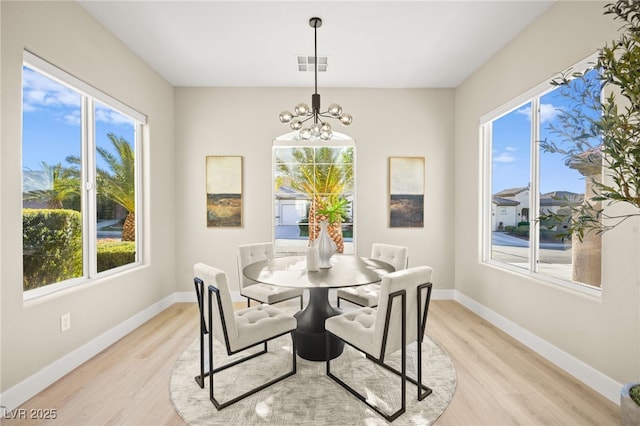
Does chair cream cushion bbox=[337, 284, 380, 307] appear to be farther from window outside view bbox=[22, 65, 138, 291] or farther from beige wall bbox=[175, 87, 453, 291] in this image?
window outside view bbox=[22, 65, 138, 291]

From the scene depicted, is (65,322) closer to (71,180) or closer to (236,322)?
(71,180)

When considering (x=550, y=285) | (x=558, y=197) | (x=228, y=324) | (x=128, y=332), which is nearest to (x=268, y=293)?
(x=228, y=324)

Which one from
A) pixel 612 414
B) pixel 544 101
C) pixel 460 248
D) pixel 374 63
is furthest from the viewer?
pixel 460 248

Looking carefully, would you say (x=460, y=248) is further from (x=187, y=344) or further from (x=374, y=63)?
(x=187, y=344)

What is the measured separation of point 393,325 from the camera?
191cm

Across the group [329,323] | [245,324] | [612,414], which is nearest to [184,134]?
[245,324]

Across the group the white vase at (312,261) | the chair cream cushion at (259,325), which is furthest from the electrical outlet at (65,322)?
the white vase at (312,261)

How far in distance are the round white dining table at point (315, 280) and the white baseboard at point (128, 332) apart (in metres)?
1.52

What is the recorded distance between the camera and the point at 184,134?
4.25 meters

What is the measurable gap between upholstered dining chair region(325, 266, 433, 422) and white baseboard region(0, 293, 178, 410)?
2.10 m

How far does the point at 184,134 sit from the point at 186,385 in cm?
322

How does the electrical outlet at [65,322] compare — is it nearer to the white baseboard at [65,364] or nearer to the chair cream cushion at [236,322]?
the white baseboard at [65,364]

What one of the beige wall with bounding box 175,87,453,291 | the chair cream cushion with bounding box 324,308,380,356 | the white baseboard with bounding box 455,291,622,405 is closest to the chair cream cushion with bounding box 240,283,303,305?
the chair cream cushion with bounding box 324,308,380,356

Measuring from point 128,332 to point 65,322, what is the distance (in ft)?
2.76
